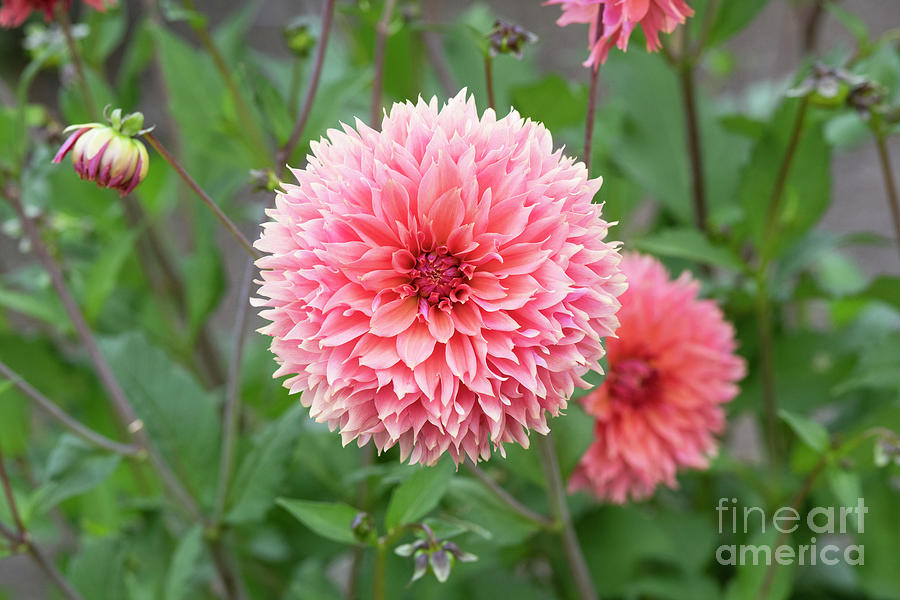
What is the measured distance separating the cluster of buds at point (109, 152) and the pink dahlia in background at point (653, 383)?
30cm

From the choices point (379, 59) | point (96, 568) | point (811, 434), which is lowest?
point (96, 568)

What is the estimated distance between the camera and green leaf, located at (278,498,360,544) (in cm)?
46

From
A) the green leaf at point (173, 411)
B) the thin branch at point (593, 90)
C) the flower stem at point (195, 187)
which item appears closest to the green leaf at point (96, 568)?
the green leaf at point (173, 411)

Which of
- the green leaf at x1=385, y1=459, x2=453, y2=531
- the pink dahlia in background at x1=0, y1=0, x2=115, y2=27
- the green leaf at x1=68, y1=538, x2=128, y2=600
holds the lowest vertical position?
the green leaf at x1=68, y1=538, x2=128, y2=600

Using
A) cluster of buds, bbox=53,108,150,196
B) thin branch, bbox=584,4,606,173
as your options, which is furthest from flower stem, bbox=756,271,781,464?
cluster of buds, bbox=53,108,150,196

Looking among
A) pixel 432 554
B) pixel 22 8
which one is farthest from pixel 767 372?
pixel 22 8

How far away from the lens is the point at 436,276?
404 millimetres

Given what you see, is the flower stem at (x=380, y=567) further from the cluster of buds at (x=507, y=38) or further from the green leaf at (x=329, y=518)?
the cluster of buds at (x=507, y=38)

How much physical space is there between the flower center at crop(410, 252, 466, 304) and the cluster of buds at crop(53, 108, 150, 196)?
0.46ft

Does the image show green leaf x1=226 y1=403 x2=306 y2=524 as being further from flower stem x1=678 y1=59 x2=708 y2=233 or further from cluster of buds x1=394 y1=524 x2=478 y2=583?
flower stem x1=678 y1=59 x2=708 y2=233

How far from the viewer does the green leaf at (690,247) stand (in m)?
0.56

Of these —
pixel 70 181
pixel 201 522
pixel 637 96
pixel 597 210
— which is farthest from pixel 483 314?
pixel 70 181

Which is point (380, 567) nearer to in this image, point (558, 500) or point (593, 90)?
point (558, 500)

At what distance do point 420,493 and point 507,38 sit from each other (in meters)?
0.26
